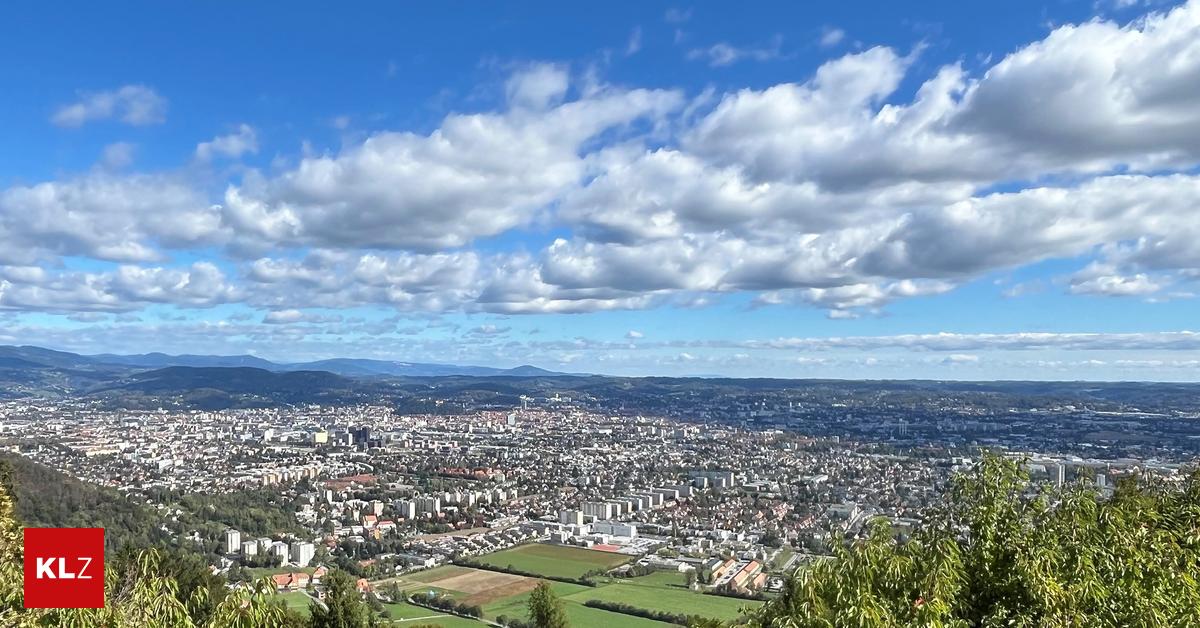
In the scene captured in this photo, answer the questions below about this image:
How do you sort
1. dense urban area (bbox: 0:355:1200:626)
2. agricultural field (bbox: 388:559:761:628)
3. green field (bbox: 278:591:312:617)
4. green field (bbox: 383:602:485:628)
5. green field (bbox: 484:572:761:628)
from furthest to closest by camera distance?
dense urban area (bbox: 0:355:1200:626) → green field (bbox: 278:591:312:617) → agricultural field (bbox: 388:559:761:628) → green field (bbox: 484:572:761:628) → green field (bbox: 383:602:485:628)

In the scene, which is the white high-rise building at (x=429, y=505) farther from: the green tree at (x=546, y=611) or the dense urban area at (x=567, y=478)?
the green tree at (x=546, y=611)

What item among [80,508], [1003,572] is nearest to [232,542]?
[80,508]

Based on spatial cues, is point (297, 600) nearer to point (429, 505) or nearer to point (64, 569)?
point (429, 505)

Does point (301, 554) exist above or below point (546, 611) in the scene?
below

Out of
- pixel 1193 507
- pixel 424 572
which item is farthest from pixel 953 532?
pixel 424 572

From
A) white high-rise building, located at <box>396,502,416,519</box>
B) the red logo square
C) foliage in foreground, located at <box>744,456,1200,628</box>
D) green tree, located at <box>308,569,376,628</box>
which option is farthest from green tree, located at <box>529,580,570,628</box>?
white high-rise building, located at <box>396,502,416,519</box>

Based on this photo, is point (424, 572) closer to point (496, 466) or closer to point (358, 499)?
point (358, 499)

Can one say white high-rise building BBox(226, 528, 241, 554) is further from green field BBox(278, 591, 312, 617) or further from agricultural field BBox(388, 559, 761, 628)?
green field BBox(278, 591, 312, 617)
